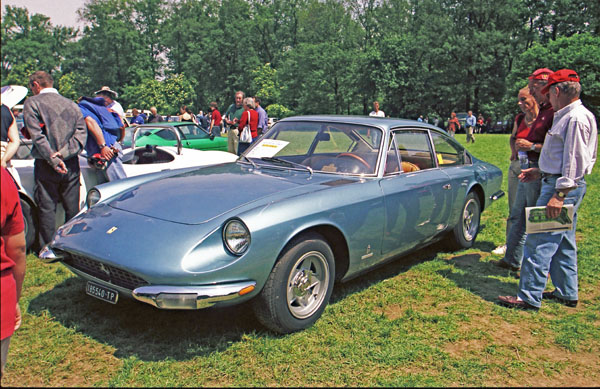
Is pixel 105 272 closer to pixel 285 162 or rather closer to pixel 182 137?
pixel 285 162

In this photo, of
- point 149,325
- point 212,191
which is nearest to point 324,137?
point 212,191

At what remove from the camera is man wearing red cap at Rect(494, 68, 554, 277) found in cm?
453

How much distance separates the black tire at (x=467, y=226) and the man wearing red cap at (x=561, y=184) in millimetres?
1379

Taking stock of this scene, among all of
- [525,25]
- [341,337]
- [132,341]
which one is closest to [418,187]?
[341,337]

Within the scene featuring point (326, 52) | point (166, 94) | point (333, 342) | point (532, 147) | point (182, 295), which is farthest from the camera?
point (166, 94)

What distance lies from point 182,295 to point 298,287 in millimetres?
935

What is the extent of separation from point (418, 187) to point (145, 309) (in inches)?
108

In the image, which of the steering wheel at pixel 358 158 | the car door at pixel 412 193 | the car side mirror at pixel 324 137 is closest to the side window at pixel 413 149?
the car door at pixel 412 193

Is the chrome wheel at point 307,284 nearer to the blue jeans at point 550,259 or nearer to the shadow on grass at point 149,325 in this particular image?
the shadow on grass at point 149,325

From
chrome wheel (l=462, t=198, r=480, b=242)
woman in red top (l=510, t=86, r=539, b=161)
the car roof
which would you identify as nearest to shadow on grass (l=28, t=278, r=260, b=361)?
the car roof

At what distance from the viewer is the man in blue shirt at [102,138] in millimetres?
5641

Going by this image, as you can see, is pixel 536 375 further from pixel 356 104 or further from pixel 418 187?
pixel 356 104

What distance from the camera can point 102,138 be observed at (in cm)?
565

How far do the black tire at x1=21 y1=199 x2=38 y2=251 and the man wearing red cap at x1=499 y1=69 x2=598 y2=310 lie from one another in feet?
16.1
